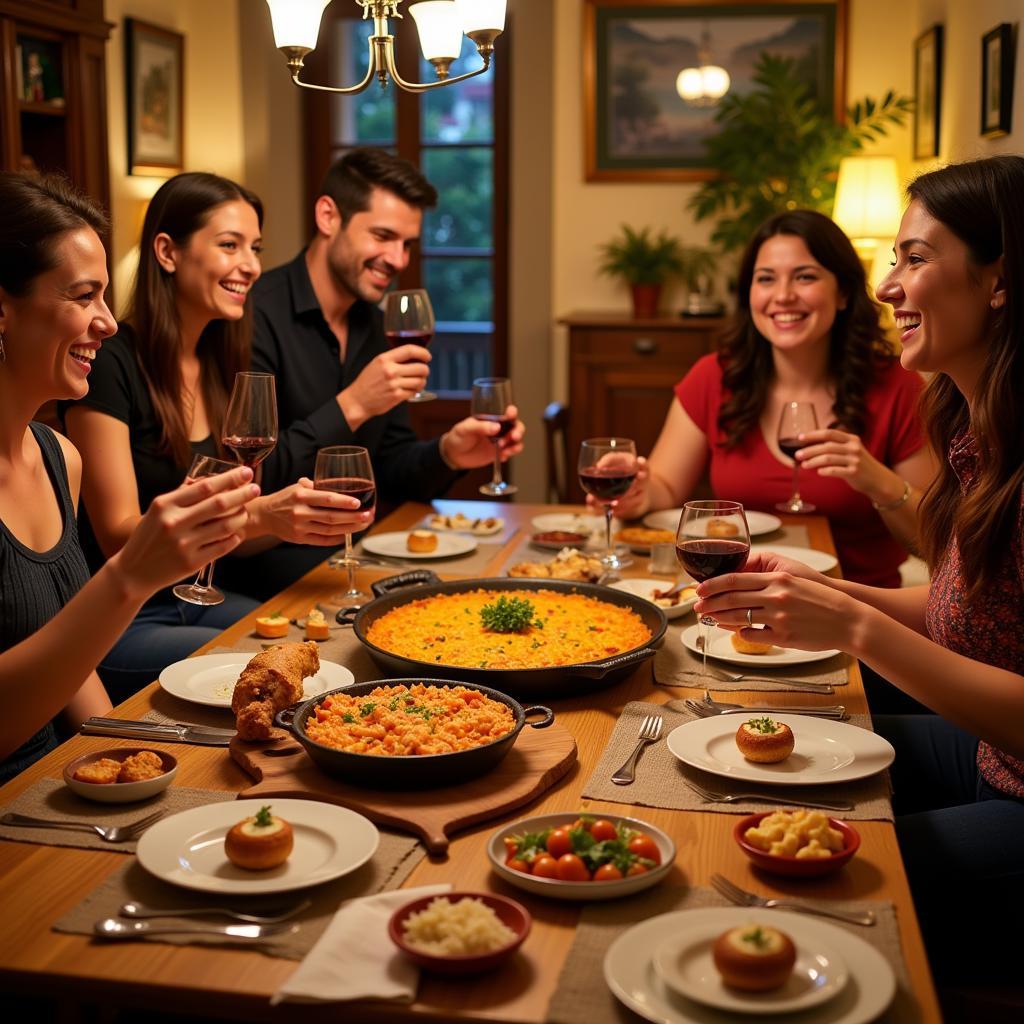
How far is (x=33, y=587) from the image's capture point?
6.09 feet

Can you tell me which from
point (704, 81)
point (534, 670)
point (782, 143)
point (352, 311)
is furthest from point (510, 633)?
point (704, 81)

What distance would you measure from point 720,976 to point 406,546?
1.65 metres

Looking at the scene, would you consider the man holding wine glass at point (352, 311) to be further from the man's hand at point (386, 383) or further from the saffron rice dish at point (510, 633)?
the saffron rice dish at point (510, 633)

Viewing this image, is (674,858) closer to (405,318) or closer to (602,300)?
(405,318)

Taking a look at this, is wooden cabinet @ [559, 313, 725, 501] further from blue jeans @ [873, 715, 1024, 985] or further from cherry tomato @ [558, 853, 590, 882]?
cherry tomato @ [558, 853, 590, 882]

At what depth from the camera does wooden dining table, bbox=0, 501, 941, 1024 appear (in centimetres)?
107

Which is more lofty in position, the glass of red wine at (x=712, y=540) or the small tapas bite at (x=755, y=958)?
the glass of red wine at (x=712, y=540)

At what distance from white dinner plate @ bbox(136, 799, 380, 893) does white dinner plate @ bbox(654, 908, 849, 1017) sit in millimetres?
332

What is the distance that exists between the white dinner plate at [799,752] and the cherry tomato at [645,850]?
229 mm

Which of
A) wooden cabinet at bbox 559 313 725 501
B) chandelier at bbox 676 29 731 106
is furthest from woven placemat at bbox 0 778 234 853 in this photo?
chandelier at bbox 676 29 731 106

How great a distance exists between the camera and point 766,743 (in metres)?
1.51

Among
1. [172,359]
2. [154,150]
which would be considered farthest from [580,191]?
[172,359]

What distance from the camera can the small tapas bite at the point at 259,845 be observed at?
48.8 inches

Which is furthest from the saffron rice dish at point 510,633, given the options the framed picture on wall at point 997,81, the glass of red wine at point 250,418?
the framed picture on wall at point 997,81
